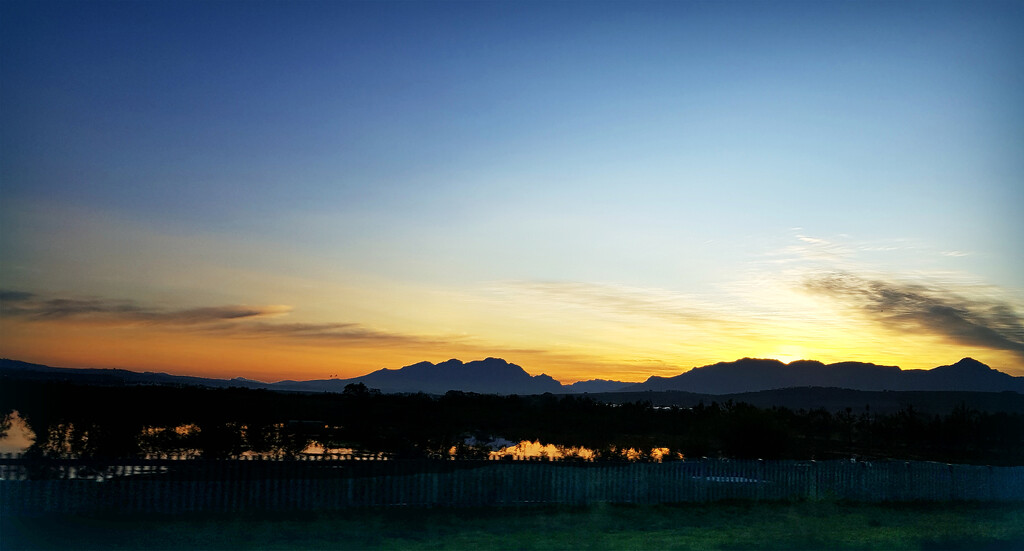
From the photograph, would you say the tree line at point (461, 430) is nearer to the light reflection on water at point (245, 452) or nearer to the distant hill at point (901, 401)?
the light reflection on water at point (245, 452)

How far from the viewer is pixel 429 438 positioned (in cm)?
5200

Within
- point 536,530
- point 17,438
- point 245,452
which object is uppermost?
point 536,530

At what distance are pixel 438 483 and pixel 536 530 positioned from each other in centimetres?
322

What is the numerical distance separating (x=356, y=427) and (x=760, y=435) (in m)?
36.7

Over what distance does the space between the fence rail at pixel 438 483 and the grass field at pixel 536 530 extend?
1.35 feet

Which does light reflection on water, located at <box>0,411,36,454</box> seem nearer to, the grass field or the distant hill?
the grass field

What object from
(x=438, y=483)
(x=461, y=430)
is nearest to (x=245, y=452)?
(x=438, y=483)

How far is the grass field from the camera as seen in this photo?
14.9 m

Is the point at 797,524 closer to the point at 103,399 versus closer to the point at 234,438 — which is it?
the point at 234,438

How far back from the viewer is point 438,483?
19.5m

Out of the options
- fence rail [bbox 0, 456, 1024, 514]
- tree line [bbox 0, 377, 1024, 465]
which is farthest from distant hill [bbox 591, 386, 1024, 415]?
fence rail [bbox 0, 456, 1024, 514]

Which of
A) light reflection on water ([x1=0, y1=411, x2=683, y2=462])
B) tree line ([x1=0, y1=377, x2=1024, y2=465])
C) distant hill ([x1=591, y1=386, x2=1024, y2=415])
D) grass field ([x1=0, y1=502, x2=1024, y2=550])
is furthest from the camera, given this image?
distant hill ([x1=591, y1=386, x2=1024, y2=415])

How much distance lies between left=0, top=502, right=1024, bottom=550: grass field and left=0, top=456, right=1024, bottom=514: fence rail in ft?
1.35

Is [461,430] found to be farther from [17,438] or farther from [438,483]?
[438,483]
